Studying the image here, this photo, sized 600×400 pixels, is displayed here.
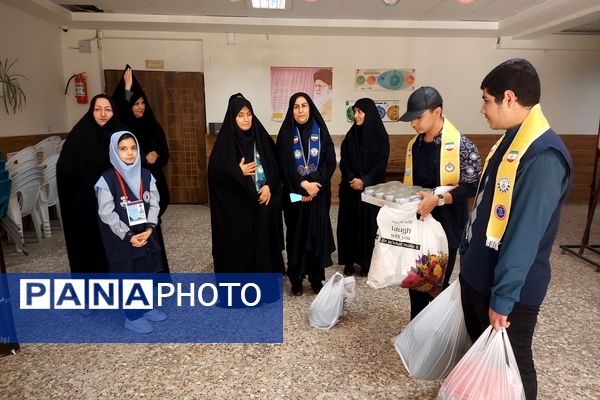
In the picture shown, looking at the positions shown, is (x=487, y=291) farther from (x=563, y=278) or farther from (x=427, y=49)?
(x=427, y=49)

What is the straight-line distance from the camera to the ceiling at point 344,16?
4.44m

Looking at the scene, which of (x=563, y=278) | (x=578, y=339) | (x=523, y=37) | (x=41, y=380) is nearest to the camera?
(x=41, y=380)

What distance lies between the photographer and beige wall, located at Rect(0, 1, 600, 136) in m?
5.48

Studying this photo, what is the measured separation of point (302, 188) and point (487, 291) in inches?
62.1

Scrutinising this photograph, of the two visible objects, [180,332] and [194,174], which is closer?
[180,332]

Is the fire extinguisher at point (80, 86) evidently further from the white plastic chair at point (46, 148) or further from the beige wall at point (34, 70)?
the white plastic chair at point (46, 148)

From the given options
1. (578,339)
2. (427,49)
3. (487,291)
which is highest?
(427,49)

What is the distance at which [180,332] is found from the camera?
7.65 ft

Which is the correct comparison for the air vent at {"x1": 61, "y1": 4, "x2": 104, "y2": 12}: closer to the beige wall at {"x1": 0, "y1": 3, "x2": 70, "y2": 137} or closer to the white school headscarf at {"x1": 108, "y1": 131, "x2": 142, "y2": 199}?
the beige wall at {"x1": 0, "y1": 3, "x2": 70, "y2": 137}

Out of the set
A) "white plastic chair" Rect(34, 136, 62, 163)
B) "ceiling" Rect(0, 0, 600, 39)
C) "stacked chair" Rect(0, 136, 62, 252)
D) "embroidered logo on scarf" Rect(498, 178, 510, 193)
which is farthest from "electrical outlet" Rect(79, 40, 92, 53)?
"embroidered logo on scarf" Rect(498, 178, 510, 193)

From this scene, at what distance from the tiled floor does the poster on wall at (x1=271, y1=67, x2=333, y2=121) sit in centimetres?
370

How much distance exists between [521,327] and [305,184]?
5.43 feet

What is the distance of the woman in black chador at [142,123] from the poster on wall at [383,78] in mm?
3329

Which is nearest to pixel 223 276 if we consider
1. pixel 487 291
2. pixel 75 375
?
pixel 75 375
